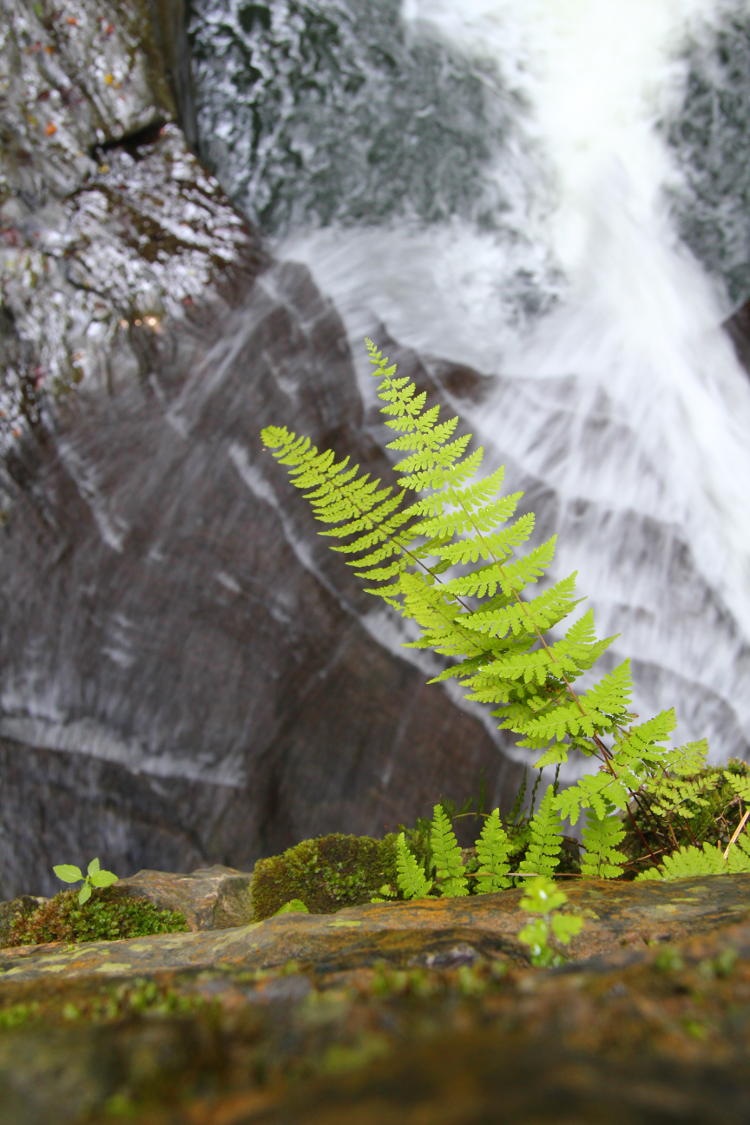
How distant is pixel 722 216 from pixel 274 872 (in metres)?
6.48

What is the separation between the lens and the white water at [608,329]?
5.26 m

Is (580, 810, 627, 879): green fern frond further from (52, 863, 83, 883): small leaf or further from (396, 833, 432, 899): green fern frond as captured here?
(52, 863, 83, 883): small leaf

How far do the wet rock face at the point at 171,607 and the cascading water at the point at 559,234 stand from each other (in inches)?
45.0

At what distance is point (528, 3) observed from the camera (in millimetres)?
7586

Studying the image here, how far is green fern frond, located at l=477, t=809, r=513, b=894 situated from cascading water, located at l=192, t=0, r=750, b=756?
2887 mm

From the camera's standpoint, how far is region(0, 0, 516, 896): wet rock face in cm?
485

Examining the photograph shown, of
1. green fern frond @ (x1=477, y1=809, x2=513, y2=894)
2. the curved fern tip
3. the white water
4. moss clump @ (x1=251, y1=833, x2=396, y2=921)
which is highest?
the white water

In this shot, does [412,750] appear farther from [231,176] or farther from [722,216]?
[722,216]

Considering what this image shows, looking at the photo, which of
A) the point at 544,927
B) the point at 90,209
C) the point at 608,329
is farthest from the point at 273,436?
the point at 608,329

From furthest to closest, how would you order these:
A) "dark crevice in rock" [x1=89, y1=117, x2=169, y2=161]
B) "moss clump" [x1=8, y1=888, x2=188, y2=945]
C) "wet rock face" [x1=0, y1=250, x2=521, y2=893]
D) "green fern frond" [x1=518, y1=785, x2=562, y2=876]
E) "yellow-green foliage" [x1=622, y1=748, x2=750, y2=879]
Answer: "dark crevice in rock" [x1=89, y1=117, x2=169, y2=161] < "wet rock face" [x1=0, y1=250, x2=521, y2=893] < "moss clump" [x1=8, y1=888, x2=188, y2=945] < "yellow-green foliage" [x1=622, y1=748, x2=750, y2=879] < "green fern frond" [x1=518, y1=785, x2=562, y2=876]

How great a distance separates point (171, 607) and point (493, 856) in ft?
9.96

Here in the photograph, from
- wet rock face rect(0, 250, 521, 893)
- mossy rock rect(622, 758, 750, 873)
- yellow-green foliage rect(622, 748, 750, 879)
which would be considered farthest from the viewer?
wet rock face rect(0, 250, 521, 893)

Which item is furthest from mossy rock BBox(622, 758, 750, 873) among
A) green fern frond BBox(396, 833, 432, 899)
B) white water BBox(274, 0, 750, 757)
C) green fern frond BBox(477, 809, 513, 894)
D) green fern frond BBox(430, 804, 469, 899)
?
white water BBox(274, 0, 750, 757)

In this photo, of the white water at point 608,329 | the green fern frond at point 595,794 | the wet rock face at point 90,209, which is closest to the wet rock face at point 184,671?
the wet rock face at point 90,209
